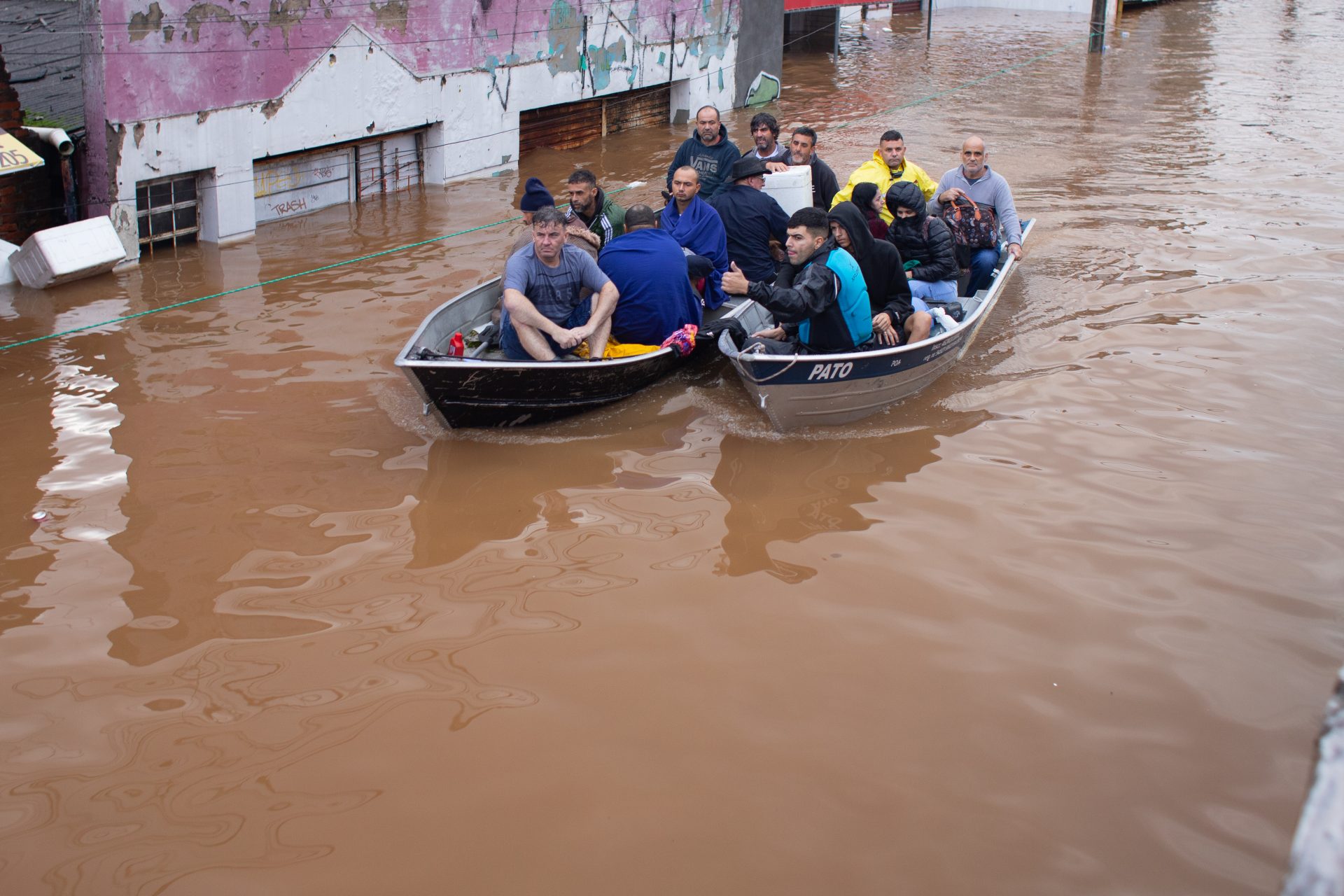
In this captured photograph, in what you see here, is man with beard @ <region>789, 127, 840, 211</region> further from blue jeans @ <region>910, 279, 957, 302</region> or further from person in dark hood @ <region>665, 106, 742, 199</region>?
blue jeans @ <region>910, 279, 957, 302</region>

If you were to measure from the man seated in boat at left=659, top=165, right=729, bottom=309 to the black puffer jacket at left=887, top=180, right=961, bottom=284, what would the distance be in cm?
145

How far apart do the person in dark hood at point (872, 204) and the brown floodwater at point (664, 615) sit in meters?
1.36

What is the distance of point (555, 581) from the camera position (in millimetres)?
6309

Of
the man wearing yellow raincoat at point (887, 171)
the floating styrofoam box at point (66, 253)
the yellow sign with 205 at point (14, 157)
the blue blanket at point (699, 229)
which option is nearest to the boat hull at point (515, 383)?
the blue blanket at point (699, 229)

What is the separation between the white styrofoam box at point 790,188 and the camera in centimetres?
1044

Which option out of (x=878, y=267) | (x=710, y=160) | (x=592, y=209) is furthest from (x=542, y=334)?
(x=710, y=160)

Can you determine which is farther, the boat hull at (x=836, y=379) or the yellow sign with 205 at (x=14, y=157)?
the yellow sign with 205 at (x=14, y=157)

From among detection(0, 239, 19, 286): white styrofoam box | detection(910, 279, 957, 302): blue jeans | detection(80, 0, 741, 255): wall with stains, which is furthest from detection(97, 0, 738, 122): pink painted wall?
detection(910, 279, 957, 302): blue jeans

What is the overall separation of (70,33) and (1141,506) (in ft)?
38.5

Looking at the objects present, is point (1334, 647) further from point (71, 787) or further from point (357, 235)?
point (357, 235)

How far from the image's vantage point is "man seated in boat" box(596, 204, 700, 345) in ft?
28.0

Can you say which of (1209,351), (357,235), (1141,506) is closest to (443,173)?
(357,235)

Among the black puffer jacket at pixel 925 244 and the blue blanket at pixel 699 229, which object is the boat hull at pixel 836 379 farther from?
the blue blanket at pixel 699 229

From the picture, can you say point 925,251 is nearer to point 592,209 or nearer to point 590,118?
point 592,209
